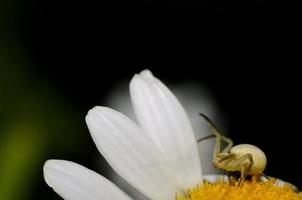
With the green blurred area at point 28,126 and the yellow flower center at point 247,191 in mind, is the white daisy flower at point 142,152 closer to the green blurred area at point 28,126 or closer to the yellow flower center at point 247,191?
the yellow flower center at point 247,191

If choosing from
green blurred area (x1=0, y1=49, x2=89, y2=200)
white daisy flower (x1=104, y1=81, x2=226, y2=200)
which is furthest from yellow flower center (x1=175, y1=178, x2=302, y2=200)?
white daisy flower (x1=104, y1=81, x2=226, y2=200)

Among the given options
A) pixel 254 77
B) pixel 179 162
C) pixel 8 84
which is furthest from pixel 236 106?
pixel 179 162

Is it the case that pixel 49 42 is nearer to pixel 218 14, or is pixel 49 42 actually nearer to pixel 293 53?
pixel 218 14

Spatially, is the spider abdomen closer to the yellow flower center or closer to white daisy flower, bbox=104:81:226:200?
the yellow flower center


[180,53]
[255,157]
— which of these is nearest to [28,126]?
[255,157]

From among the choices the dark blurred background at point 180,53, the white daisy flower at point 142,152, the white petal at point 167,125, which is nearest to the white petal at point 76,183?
the white daisy flower at point 142,152

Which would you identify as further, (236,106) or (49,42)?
(236,106)

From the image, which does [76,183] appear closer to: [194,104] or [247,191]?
[247,191]
